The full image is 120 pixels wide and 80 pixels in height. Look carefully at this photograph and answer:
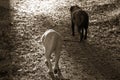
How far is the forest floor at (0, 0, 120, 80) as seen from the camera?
5.66m

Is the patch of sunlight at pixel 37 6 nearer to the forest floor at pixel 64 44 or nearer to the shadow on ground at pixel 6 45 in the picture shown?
the forest floor at pixel 64 44

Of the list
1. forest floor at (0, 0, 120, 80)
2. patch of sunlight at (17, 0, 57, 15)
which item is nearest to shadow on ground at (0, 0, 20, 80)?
forest floor at (0, 0, 120, 80)

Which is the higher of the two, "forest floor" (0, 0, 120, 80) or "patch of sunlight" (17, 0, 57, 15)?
"patch of sunlight" (17, 0, 57, 15)

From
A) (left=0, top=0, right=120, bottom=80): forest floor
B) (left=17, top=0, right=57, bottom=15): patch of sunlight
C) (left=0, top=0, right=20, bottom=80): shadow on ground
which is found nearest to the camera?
(left=0, top=0, right=20, bottom=80): shadow on ground

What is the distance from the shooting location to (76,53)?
661 centimetres

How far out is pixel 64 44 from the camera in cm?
713

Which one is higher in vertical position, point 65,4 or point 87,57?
point 65,4

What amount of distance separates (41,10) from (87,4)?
2.04 m

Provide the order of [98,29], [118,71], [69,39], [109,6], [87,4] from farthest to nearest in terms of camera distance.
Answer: [87,4] → [109,6] → [98,29] → [69,39] → [118,71]

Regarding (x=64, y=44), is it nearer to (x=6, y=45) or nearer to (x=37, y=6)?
(x=6, y=45)

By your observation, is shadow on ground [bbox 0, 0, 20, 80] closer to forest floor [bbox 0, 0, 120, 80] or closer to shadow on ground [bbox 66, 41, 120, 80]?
forest floor [bbox 0, 0, 120, 80]

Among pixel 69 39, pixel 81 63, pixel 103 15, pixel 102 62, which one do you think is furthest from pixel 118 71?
pixel 103 15

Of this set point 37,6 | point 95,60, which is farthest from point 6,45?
point 37,6

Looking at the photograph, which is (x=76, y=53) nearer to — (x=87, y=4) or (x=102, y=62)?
(x=102, y=62)
